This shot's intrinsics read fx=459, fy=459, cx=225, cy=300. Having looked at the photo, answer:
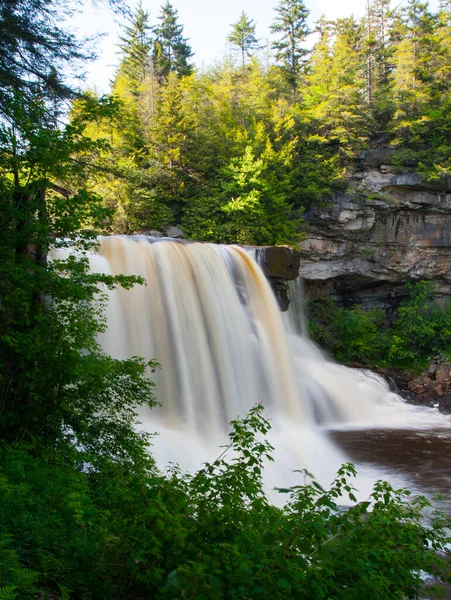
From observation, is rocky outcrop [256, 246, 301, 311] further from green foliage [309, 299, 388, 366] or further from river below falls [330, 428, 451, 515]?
river below falls [330, 428, 451, 515]

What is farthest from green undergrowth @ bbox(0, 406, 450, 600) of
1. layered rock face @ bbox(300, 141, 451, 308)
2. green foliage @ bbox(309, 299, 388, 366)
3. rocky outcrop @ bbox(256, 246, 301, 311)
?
layered rock face @ bbox(300, 141, 451, 308)

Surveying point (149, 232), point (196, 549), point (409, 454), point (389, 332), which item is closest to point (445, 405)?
point (389, 332)

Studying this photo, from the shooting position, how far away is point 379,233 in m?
20.2

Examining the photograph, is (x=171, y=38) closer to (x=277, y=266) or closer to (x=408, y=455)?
(x=277, y=266)

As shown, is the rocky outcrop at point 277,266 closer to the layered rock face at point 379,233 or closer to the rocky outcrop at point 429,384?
the layered rock face at point 379,233

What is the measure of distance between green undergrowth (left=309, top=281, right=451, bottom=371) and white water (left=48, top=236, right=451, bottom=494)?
11.2 feet

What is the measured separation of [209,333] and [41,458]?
23.1ft

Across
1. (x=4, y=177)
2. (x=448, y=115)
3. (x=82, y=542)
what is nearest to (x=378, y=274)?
(x=448, y=115)

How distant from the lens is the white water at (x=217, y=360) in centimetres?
1002

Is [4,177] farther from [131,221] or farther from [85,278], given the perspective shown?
[131,221]

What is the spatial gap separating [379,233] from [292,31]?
23203 mm

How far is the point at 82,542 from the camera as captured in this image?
3.46m

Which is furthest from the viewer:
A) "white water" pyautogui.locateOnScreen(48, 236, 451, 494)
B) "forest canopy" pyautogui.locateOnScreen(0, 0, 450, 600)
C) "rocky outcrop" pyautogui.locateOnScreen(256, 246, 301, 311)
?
"rocky outcrop" pyautogui.locateOnScreen(256, 246, 301, 311)

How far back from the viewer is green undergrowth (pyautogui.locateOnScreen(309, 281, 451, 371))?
18859mm
